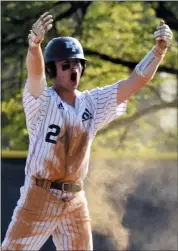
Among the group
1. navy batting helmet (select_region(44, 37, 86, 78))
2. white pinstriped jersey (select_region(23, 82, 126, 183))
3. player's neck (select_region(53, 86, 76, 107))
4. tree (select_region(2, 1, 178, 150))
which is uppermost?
navy batting helmet (select_region(44, 37, 86, 78))

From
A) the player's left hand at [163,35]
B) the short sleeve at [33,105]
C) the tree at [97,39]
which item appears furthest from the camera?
the tree at [97,39]

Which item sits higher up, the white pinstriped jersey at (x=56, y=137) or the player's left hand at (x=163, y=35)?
the player's left hand at (x=163, y=35)

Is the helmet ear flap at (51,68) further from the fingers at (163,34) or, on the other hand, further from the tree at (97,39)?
the tree at (97,39)

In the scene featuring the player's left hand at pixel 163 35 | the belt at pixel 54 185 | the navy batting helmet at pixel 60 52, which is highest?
the player's left hand at pixel 163 35

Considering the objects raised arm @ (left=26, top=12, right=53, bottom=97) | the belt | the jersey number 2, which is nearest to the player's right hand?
raised arm @ (left=26, top=12, right=53, bottom=97)

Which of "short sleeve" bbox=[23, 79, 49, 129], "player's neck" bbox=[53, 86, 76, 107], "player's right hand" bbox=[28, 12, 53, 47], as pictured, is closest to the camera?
"player's right hand" bbox=[28, 12, 53, 47]

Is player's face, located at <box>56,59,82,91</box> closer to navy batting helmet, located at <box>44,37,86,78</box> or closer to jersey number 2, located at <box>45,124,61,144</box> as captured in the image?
navy batting helmet, located at <box>44,37,86,78</box>

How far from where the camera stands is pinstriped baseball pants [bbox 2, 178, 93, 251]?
527 cm

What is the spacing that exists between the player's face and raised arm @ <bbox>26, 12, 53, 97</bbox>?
0.25 metres

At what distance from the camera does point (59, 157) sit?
208 inches

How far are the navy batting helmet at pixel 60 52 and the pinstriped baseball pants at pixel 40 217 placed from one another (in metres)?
0.75

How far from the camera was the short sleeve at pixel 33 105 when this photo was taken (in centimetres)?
519

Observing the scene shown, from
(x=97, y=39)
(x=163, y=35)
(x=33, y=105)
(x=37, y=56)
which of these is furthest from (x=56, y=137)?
(x=97, y=39)

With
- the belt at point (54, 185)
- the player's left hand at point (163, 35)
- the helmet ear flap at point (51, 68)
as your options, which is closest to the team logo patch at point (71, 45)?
the helmet ear flap at point (51, 68)
